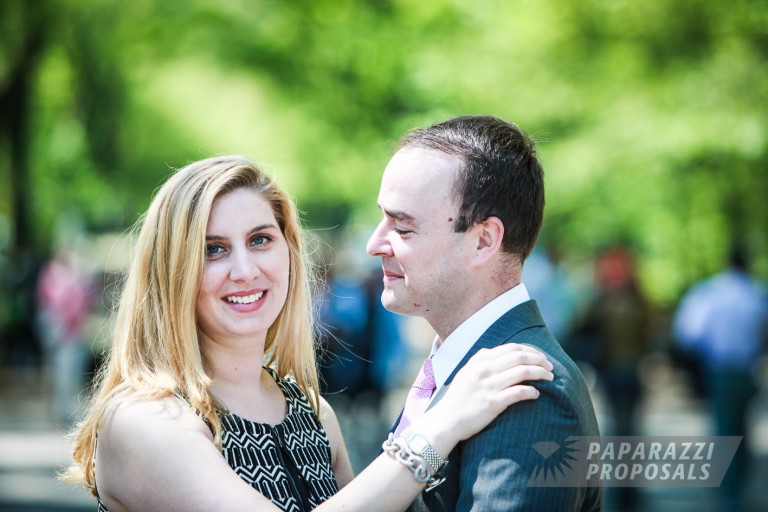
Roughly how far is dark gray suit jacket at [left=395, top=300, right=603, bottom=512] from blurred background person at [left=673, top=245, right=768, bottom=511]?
6.97 metres

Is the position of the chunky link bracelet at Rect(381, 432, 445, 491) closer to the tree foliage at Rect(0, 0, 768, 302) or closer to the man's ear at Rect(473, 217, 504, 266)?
the man's ear at Rect(473, 217, 504, 266)

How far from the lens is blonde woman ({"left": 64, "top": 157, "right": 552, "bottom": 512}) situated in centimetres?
312

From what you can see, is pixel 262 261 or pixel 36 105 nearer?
pixel 262 261

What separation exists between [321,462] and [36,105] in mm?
20355

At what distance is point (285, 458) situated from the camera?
139 inches

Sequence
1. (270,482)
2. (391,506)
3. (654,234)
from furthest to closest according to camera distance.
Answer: (654,234), (270,482), (391,506)

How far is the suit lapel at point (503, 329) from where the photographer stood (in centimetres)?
325

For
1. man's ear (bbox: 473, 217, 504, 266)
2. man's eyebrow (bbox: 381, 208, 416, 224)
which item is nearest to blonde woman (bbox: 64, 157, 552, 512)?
man's ear (bbox: 473, 217, 504, 266)

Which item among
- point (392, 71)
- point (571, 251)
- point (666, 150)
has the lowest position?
point (571, 251)

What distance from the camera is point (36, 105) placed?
73.6 feet

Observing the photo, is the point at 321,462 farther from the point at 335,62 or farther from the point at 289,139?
the point at 289,139

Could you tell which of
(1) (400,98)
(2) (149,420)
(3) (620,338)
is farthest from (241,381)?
(1) (400,98)

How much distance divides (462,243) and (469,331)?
27cm

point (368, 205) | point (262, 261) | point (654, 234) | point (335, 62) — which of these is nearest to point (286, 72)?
point (335, 62)
